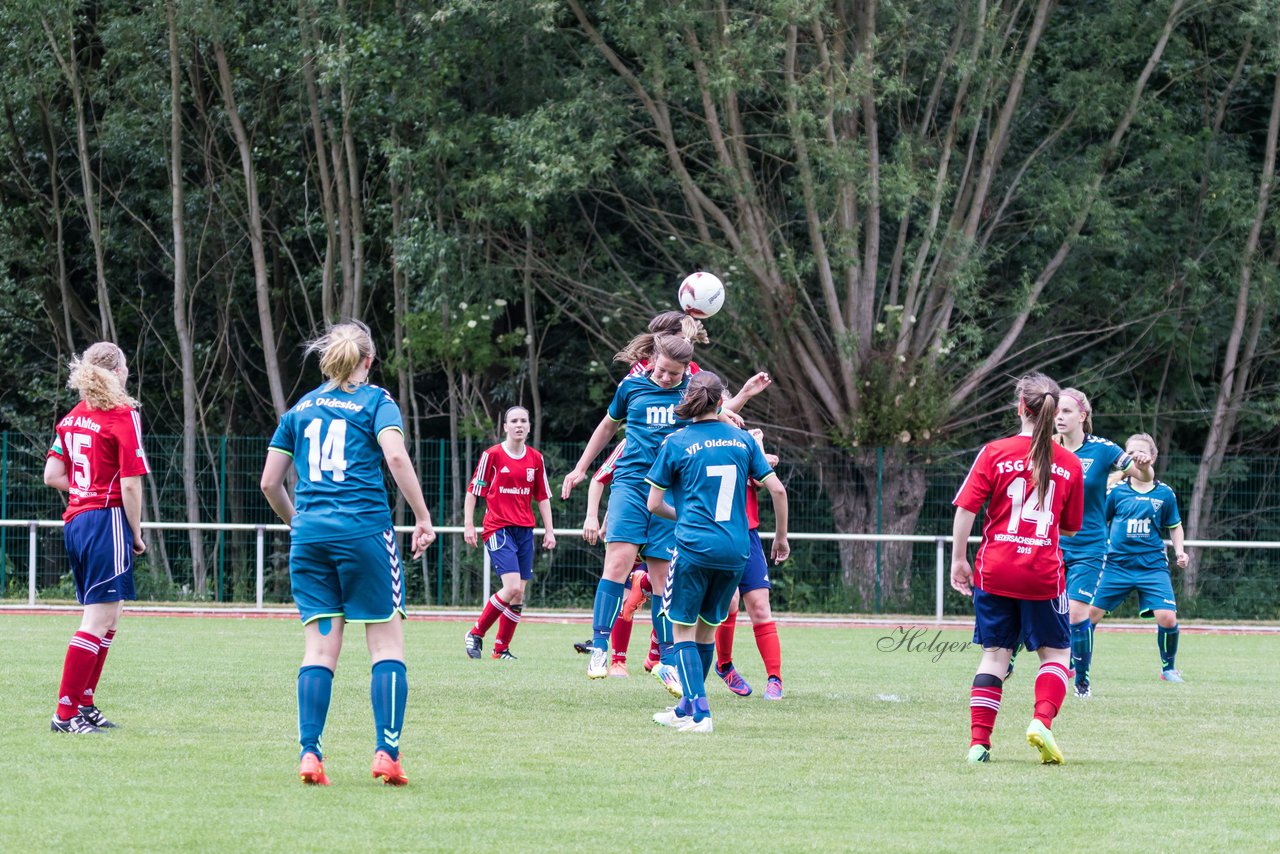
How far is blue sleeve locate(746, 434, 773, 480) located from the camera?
322 inches

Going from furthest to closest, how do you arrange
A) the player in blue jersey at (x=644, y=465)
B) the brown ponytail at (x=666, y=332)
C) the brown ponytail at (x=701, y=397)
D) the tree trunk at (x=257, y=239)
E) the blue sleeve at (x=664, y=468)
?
1. the tree trunk at (x=257, y=239)
2. the brown ponytail at (x=666, y=332)
3. the player in blue jersey at (x=644, y=465)
4. the blue sleeve at (x=664, y=468)
5. the brown ponytail at (x=701, y=397)

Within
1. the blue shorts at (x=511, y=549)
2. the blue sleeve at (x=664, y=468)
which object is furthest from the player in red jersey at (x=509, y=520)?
the blue sleeve at (x=664, y=468)

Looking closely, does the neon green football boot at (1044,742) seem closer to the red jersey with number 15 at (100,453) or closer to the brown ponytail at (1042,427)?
the brown ponytail at (1042,427)

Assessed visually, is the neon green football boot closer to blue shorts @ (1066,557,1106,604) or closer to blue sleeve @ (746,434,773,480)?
blue sleeve @ (746,434,773,480)

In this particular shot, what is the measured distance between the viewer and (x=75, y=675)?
26.1 ft

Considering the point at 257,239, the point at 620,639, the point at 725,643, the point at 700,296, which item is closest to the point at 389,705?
the point at 725,643

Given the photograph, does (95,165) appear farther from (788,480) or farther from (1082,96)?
(1082,96)

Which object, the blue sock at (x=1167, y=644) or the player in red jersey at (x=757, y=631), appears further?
the blue sock at (x=1167, y=644)

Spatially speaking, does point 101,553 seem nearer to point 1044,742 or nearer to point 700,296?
point 700,296

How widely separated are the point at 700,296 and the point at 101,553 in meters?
4.18

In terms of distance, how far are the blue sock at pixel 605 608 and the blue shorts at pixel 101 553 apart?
3.45 metres

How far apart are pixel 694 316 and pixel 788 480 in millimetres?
11830

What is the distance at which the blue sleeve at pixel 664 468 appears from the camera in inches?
320

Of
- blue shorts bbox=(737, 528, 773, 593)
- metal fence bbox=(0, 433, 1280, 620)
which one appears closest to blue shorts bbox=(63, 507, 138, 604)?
blue shorts bbox=(737, 528, 773, 593)
